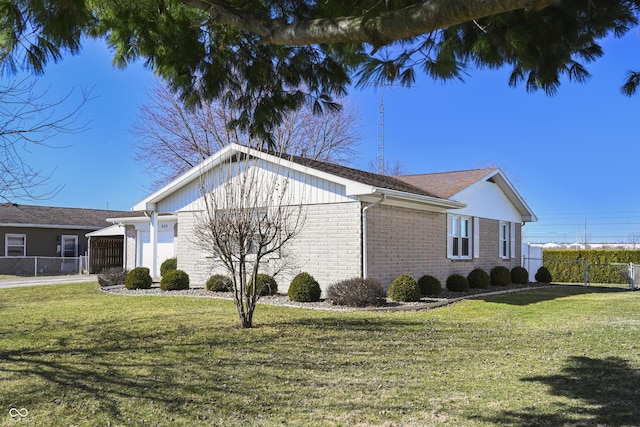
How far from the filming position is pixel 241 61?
692 centimetres

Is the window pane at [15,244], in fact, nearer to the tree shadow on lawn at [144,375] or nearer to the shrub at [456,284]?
the tree shadow on lawn at [144,375]

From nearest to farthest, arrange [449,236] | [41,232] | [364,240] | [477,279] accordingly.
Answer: [364,240] < [477,279] < [449,236] < [41,232]

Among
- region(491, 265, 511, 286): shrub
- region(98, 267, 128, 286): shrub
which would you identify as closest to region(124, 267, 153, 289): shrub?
region(98, 267, 128, 286): shrub

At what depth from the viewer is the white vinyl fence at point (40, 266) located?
27.4 m

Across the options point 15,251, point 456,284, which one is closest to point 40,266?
point 15,251

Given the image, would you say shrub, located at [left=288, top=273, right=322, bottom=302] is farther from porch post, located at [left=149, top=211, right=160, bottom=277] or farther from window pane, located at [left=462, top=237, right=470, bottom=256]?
window pane, located at [left=462, top=237, right=470, bottom=256]

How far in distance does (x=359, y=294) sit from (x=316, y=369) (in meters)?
6.07

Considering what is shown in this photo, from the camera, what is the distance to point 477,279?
18578mm

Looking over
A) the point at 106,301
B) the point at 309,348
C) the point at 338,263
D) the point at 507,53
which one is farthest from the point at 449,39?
the point at 106,301

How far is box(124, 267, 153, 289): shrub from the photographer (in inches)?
690

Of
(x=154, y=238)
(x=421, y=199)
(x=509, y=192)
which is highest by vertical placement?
(x=509, y=192)

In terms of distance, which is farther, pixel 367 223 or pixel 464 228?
pixel 464 228

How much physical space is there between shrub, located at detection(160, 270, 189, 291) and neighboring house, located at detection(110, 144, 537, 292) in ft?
2.88

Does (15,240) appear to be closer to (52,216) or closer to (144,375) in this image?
(52,216)
